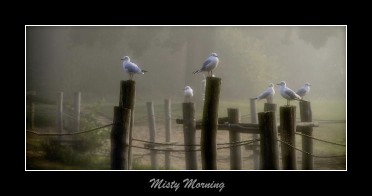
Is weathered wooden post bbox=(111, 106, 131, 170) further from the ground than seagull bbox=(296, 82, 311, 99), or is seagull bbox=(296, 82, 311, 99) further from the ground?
seagull bbox=(296, 82, 311, 99)

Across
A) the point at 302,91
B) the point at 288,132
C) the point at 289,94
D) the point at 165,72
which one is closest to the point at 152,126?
the point at 165,72

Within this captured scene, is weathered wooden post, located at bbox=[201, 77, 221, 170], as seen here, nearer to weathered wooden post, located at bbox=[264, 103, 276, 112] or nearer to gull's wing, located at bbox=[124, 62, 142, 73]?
gull's wing, located at bbox=[124, 62, 142, 73]

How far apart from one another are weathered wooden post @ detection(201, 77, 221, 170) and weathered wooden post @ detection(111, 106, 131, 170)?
0.89 metres

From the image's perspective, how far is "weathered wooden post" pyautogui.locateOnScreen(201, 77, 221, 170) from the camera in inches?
191

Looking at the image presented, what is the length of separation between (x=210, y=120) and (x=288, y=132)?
88 centimetres

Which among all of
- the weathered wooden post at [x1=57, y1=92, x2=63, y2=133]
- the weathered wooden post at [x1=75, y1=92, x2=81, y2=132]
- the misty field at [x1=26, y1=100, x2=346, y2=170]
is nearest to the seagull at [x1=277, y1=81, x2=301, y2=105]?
the misty field at [x1=26, y1=100, x2=346, y2=170]

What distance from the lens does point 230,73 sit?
28.5ft

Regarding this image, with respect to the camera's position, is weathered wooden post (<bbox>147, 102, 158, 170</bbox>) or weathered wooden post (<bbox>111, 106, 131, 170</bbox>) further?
weathered wooden post (<bbox>147, 102, 158, 170</bbox>)

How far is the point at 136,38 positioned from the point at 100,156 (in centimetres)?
230

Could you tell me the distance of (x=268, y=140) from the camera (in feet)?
15.2

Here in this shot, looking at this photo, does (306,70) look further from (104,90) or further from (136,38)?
(104,90)

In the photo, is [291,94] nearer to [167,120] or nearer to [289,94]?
[289,94]

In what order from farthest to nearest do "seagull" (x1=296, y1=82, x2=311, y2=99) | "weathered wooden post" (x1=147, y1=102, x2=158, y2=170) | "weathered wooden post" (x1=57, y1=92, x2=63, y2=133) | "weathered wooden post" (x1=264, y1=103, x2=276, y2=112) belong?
"weathered wooden post" (x1=147, y1=102, x2=158, y2=170) → "weathered wooden post" (x1=57, y1=92, x2=63, y2=133) → "seagull" (x1=296, y1=82, x2=311, y2=99) → "weathered wooden post" (x1=264, y1=103, x2=276, y2=112)

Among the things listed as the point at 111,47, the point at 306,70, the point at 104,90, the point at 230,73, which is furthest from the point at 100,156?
the point at 306,70
